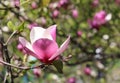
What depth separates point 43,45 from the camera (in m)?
0.95

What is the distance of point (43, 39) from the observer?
3.10ft

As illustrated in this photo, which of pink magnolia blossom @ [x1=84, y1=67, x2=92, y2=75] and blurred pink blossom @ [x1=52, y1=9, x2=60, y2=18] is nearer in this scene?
blurred pink blossom @ [x1=52, y1=9, x2=60, y2=18]

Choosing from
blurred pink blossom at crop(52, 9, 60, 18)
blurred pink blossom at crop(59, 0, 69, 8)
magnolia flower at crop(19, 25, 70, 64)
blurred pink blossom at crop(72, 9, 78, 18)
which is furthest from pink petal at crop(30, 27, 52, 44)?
blurred pink blossom at crop(72, 9, 78, 18)

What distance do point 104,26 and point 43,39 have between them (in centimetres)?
213

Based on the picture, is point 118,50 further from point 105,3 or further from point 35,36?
point 35,36

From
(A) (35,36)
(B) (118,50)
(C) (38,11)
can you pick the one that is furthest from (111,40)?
(A) (35,36)

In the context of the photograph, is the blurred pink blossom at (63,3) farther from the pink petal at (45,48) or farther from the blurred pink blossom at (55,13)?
the pink petal at (45,48)

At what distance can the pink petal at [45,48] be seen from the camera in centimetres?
95

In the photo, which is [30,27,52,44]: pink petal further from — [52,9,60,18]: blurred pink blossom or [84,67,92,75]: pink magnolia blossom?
[84,67,92,75]: pink magnolia blossom

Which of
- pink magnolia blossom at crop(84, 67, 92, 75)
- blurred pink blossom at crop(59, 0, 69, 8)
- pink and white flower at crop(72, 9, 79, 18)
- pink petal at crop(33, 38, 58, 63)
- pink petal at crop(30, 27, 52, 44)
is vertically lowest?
pink magnolia blossom at crop(84, 67, 92, 75)

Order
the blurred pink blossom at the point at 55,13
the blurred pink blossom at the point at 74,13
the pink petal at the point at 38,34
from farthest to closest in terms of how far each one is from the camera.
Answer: the blurred pink blossom at the point at 74,13 → the blurred pink blossom at the point at 55,13 → the pink petal at the point at 38,34

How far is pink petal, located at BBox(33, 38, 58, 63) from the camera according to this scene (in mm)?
948

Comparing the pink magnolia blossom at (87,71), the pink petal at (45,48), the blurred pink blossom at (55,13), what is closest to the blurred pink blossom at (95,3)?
the blurred pink blossom at (55,13)

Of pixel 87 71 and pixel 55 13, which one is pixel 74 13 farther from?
pixel 87 71
